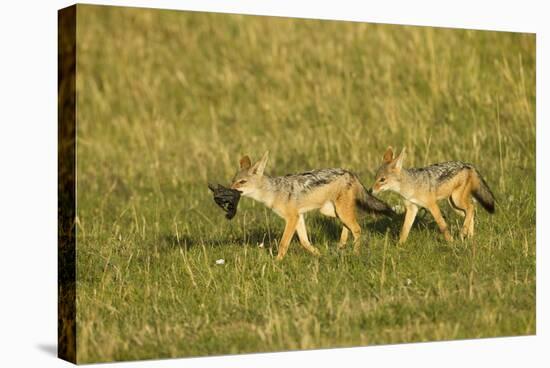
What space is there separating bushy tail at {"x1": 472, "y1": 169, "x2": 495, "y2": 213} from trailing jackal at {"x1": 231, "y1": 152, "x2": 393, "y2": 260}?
4.84 ft

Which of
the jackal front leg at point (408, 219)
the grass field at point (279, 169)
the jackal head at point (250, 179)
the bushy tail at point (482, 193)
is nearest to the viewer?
the grass field at point (279, 169)

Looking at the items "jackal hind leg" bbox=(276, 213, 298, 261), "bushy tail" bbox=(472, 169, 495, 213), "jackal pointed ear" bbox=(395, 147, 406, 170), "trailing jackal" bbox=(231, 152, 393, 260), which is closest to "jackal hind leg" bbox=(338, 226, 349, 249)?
"trailing jackal" bbox=(231, 152, 393, 260)

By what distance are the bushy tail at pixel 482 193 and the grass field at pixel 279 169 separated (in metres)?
0.13

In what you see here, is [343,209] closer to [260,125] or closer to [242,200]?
[242,200]

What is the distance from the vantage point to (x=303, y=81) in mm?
16688

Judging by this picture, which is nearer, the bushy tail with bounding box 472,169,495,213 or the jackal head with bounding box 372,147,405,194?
the jackal head with bounding box 372,147,405,194

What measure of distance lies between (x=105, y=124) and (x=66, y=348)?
6588mm

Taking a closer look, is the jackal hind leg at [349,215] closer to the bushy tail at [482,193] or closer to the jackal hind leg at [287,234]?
the jackal hind leg at [287,234]

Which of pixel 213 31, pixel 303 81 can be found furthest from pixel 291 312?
pixel 213 31

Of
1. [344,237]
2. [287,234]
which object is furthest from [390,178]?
[287,234]

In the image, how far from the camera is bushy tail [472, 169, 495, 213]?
13.5 metres

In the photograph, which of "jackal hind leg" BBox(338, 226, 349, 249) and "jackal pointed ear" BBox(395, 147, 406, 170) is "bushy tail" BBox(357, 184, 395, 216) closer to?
"jackal hind leg" BBox(338, 226, 349, 249)

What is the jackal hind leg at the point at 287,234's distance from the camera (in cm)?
1251

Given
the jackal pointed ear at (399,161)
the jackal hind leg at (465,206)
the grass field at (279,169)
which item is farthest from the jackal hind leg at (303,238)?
the jackal hind leg at (465,206)
